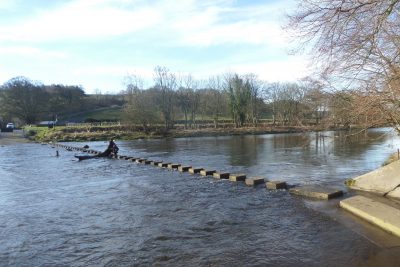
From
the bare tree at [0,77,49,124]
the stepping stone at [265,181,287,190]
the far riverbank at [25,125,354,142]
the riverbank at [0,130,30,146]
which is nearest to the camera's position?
the stepping stone at [265,181,287,190]

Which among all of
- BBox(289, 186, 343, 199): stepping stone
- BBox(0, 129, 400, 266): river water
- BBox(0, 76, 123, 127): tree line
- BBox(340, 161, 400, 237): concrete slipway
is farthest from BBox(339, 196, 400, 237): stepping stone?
BBox(0, 76, 123, 127): tree line

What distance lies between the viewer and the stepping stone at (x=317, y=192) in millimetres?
14594

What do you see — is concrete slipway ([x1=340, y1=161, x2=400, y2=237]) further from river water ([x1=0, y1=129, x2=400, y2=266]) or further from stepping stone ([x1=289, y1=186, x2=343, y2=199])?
stepping stone ([x1=289, y1=186, x2=343, y2=199])

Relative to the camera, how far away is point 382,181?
1534cm

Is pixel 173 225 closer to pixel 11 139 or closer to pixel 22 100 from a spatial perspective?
pixel 11 139

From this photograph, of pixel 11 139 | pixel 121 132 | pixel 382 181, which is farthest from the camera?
pixel 121 132

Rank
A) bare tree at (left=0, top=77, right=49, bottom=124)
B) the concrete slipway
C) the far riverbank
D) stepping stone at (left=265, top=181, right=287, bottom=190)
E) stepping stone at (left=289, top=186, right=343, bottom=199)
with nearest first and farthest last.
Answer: the concrete slipway < stepping stone at (left=289, top=186, right=343, bottom=199) < stepping stone at (left=265, top=181, right=287, bottom=190) < the far riverbank < bare tree at (left=0, top=77, right=49, bottom=124)

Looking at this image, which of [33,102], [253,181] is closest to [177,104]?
[33,102]

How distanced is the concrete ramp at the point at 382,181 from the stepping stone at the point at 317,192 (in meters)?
1.47

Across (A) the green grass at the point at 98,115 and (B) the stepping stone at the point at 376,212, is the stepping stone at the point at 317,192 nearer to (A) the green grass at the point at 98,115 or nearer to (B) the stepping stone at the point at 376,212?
(B) the stepping stone at the point at 376,212

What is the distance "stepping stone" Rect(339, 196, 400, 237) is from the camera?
1045 centimetres

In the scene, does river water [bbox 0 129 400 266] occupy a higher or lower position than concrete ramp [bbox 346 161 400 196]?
lower

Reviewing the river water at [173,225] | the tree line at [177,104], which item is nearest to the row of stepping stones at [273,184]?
the river water at [173,225]

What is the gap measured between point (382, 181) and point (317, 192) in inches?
105
